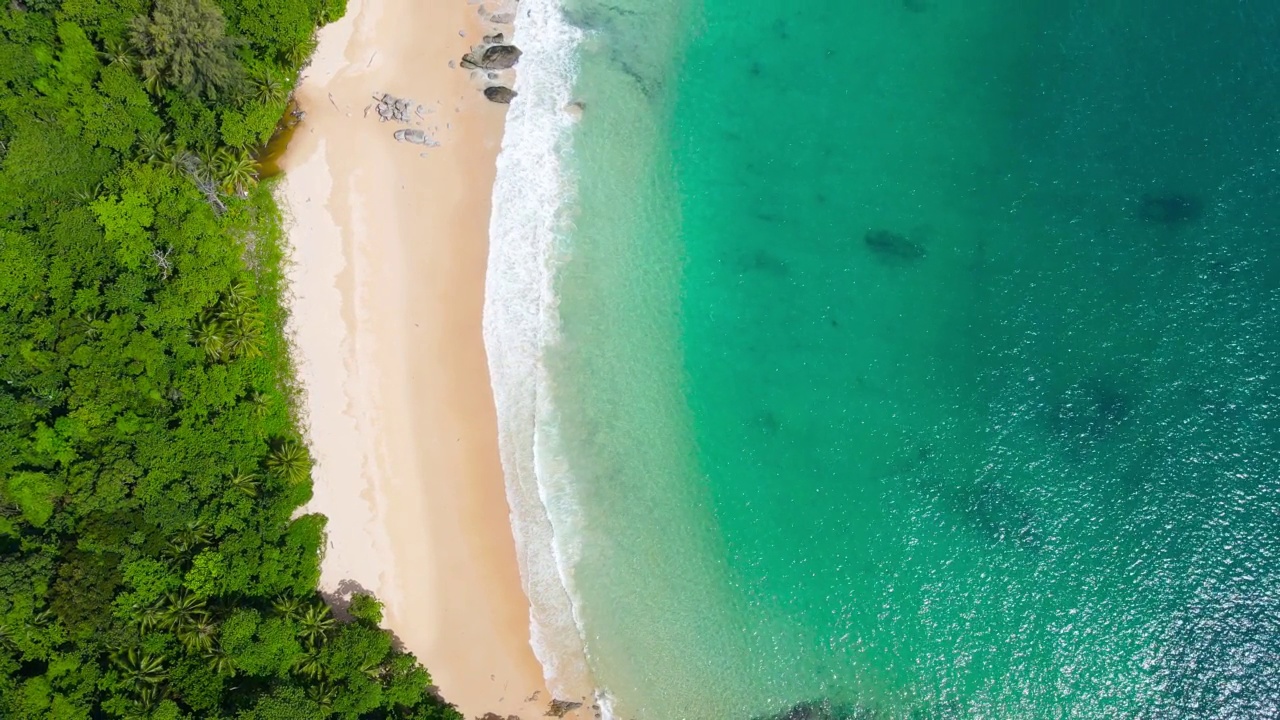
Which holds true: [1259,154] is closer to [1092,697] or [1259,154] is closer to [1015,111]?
[1015,111]

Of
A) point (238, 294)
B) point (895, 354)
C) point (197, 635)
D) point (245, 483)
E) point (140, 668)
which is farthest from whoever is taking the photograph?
point (895, 354)

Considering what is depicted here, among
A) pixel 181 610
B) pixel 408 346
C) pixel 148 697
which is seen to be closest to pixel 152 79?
pixel 408 346

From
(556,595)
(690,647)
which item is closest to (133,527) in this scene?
(556,595)

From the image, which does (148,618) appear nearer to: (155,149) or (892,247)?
(155,149)

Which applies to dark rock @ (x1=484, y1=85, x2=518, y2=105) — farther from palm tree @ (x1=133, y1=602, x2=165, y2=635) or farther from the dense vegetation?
palm tree @ (x1=133, y1=602, x2=165, y2=635)

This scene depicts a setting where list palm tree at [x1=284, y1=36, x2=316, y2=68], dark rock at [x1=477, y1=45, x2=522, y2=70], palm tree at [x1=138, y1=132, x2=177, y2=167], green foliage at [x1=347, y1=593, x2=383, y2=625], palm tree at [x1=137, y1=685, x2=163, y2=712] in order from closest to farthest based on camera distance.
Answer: palm tree at [x1=137, y1=685, x2=163, y2=712]
green foliage at [x1=347, y1=593, x2=383, y2=625]
palm tree at [x1=138, y1=132, x2=177, y2=167]
palm tree at [x1=284, y1=36, x2=316, y2=68]
dark rock at [x1=477, y1=45, x2=522, y2=70]

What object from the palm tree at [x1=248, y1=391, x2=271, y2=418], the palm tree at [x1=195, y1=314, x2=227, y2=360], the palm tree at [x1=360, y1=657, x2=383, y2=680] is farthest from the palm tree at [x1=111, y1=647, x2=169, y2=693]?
the palm tree at [x1=195, y1=314, x2=227, y2=360]

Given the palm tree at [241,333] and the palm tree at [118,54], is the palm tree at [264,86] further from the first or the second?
the palm tree at [241,333]
